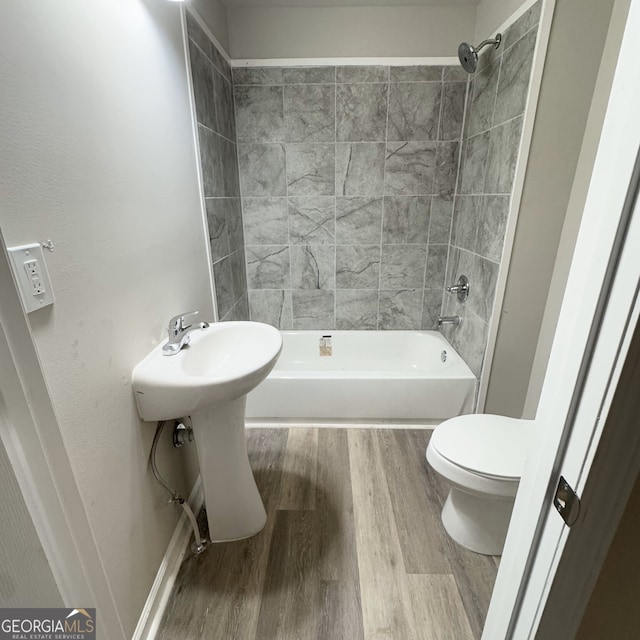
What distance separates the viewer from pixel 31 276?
27.3 inches

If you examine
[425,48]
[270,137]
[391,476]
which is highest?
[425,48]

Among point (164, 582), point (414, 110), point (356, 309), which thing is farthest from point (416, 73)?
point (164, 582)

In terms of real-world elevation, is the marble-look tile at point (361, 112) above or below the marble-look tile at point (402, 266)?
above

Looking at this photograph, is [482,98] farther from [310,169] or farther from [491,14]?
[310,169]

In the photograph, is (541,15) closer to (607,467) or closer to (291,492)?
(607,467)

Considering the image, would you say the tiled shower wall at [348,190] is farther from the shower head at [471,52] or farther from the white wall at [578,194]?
the white wall at [578,194]

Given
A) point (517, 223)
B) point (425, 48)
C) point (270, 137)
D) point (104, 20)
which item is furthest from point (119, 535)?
point (425, 48)

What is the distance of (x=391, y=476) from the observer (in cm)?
176

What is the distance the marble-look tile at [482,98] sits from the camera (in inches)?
72.2

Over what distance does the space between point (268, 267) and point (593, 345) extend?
2343 mm

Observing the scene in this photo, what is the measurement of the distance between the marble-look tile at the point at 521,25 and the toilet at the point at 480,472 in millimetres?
1719

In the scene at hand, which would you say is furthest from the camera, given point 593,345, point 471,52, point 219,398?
point 471,52

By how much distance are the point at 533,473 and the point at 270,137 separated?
2.41 meters

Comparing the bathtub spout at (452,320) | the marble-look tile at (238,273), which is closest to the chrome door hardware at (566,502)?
the bathtub spout at (452,320)
